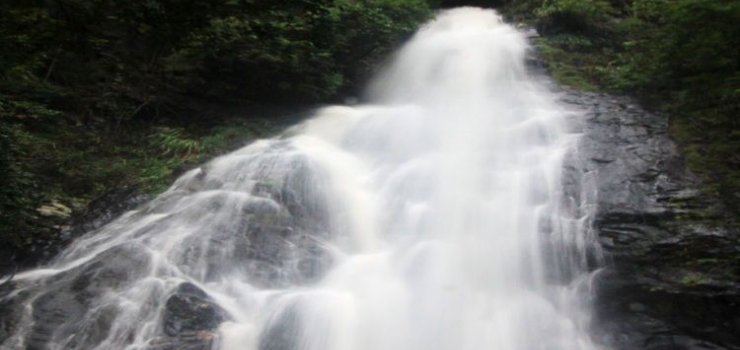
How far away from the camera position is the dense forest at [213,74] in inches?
257

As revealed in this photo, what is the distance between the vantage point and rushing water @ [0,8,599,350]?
5.59 m

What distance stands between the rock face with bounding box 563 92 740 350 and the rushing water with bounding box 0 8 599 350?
267 mm

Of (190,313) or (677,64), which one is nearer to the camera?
(190,313)

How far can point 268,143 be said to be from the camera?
9234 mm

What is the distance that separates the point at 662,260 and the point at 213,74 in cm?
826

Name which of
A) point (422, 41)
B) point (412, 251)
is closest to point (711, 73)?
point (412, 251)

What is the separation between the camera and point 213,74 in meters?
10.8

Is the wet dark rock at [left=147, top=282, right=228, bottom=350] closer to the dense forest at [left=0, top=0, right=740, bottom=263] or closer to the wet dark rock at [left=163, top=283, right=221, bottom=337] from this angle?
the wet dark rock at [left=163, top=283, right=221, bottom=337]

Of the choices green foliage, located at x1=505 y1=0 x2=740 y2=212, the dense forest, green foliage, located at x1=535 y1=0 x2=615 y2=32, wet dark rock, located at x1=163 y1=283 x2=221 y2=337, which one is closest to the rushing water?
wet dark rock, located at x1=163 y1=283 x2=221 y2=337

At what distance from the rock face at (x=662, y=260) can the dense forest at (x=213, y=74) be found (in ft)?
1.49

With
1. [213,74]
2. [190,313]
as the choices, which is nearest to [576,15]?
[213,74]

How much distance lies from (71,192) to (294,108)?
14.9 ft

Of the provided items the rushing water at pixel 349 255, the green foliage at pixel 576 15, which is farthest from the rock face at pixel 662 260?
the green foliage at pixel 576 15

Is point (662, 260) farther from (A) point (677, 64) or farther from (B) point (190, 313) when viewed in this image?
(B) point (190, 313)
